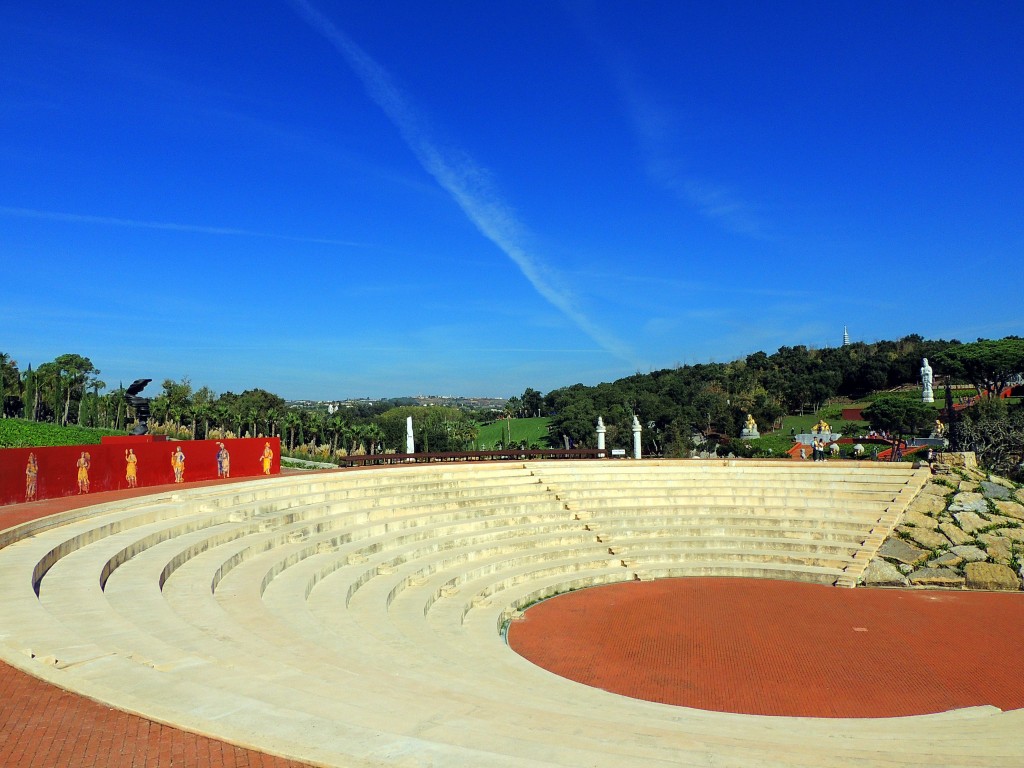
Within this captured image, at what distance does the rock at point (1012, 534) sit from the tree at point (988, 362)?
51523mm

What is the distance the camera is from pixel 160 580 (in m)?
9.52

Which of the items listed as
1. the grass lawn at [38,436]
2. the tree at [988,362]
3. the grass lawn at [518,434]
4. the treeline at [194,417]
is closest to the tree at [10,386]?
the treeline at [194,417]

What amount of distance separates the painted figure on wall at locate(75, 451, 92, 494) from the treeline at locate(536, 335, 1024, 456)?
3533 cm

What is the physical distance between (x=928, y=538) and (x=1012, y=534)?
199cm

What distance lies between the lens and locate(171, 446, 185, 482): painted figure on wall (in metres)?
19.1

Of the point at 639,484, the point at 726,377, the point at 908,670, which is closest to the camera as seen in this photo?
the point at 908,670

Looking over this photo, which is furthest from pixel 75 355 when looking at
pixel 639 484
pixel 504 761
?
pixel 504 761

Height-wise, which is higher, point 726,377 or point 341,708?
point 726,377

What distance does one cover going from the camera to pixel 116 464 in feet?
57.4

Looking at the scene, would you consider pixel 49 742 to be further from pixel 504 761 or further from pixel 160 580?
pixel 160 580

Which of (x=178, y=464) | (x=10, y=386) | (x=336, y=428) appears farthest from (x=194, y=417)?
(x=178, y=464)

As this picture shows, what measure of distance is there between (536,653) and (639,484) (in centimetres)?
1131

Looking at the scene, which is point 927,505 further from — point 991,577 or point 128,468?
point 128,468

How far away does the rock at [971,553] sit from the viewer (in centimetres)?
1675
